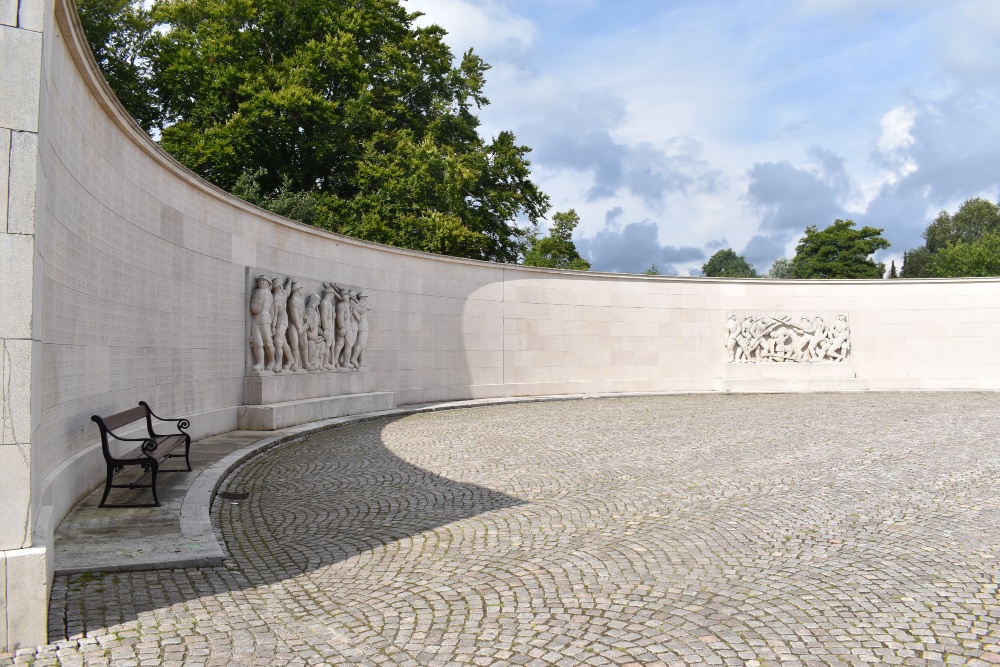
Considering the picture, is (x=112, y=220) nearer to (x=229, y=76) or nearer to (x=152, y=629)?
(x=152, y=629)

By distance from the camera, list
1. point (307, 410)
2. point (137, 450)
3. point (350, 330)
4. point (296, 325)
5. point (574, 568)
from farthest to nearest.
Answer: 1. point (350, 330)
2. point (296, 325)
3. point (307, 410)
4. point (137, 450)
5. point (574, 568)

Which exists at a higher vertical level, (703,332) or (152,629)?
(703,332)

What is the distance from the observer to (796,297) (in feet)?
76.2

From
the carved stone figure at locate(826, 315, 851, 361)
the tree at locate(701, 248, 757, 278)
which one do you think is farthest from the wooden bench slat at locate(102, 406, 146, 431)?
the tree at locate(701, 248, 757, 278)

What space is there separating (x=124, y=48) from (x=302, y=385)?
66.0 ft

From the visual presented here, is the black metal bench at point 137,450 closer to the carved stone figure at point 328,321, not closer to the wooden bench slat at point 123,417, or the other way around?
the wooden bench slat at point 123,417

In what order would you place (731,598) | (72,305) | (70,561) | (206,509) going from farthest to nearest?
1. (72,305)
2. (206,509)
3. (70,561)
4. (731,598)

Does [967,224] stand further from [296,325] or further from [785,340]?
[296,325]

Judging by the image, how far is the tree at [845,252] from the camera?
5934 centimetres

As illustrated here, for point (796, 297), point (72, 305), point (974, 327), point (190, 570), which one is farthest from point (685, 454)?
point (974, 327)

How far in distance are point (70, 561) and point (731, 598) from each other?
14.5 feet

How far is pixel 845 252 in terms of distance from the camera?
5962 cm

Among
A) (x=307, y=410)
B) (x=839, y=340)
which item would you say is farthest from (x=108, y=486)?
(x=839, y=340)

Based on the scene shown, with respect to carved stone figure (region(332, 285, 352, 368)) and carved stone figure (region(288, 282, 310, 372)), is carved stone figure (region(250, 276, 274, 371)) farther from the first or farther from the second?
carved stone figure (region(332, 285, 352, 368))
